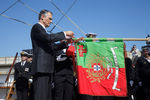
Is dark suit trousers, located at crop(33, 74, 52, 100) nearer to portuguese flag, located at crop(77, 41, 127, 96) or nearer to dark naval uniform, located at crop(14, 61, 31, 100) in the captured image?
portuguese flag, located at crop(77, 41, 127, 96)

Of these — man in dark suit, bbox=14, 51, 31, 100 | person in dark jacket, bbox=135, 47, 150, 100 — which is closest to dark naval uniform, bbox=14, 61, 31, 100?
man in dark suit, bbox=14, 51, 31, 100

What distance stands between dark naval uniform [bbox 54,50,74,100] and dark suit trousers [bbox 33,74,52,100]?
138 centimetres

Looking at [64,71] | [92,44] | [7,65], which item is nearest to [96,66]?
[92,44]

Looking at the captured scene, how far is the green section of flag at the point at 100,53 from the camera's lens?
11.7ft

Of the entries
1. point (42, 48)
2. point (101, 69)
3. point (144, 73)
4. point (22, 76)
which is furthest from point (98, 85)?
point (22, 76)

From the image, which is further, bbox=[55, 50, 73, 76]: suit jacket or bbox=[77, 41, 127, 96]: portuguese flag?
bbox=[55, 50, 73, 76]: suit jacket

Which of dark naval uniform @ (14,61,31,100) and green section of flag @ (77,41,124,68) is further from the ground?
green section of flag @ (77,41,124,68)

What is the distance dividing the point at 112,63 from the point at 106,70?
20cm

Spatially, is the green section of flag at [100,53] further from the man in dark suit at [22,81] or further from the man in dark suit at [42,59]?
the man in dark suit at [22,81]

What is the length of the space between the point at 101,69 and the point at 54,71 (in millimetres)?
1348

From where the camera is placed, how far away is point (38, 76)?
112 inches

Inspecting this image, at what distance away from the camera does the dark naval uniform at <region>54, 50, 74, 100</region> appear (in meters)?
4.27

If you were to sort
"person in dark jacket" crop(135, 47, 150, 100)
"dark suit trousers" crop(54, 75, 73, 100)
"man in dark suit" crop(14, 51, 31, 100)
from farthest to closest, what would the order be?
"man in dark suit" crop(14, 51, 31, 100) → "person in dark jacket" crop(135, 47, 150, 100) → "dark suit trousers" crop(54, 75, 73, 100)

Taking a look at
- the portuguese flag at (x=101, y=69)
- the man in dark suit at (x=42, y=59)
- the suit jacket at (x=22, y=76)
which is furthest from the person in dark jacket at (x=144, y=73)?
the suit jacket at (x=22, y=76)
